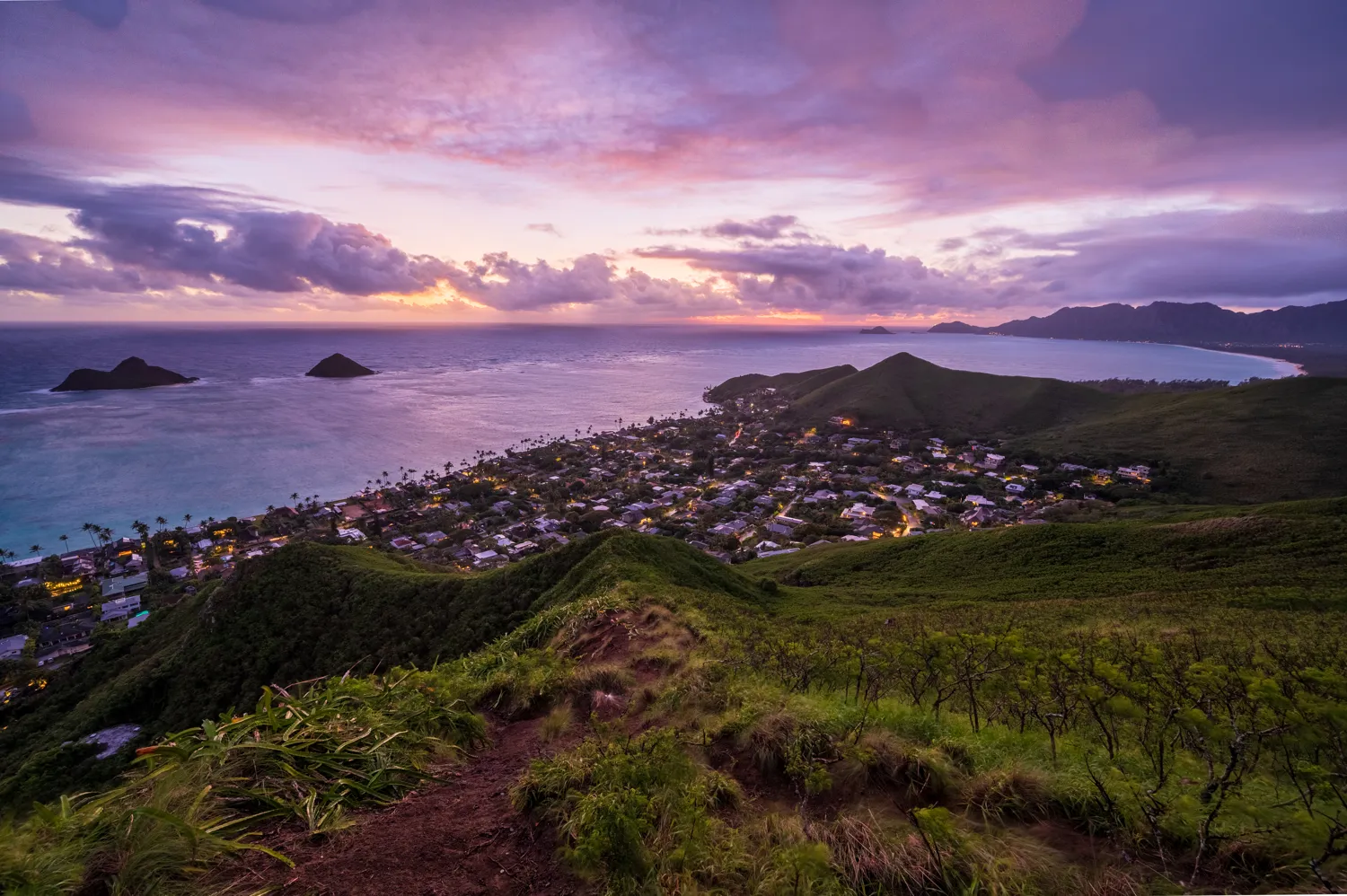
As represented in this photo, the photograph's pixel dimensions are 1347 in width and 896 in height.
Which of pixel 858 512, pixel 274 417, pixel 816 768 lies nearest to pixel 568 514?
pixel 858 512

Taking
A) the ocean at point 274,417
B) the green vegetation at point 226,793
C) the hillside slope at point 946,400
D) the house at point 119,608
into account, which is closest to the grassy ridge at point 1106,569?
the green vegetation at point 226,793

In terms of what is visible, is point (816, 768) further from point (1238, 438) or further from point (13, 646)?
point (1238, 438)

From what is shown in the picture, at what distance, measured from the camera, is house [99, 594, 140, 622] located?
32.1 m

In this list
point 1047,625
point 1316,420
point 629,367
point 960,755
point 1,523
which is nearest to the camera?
point 960,755

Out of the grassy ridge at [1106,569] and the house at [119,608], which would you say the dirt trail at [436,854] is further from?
the house at [119,608]

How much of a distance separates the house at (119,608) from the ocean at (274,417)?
55.3 feet

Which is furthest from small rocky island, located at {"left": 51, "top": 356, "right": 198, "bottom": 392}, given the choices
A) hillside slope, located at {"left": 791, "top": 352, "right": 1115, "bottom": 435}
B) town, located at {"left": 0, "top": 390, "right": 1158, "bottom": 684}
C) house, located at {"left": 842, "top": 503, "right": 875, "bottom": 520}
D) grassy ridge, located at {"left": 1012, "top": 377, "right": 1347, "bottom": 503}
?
grassy ridge, located at {"left": 1012, "top": 377, "right": 1347, "bottom": 503}

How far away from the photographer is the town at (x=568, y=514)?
113 feet

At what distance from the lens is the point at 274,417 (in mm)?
91125

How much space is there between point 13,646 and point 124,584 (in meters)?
9.08

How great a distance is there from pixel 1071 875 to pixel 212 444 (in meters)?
97.1

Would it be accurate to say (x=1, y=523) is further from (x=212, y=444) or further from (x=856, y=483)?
(x=856, y=483)

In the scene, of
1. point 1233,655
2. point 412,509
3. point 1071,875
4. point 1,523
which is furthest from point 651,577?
point 1,523

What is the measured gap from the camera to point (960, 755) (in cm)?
381
